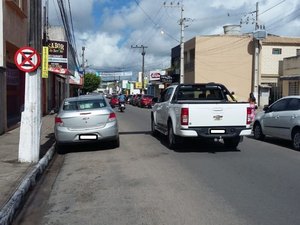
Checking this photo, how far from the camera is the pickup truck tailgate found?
12048 mm

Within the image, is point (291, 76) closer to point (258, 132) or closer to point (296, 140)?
point (258, 132)

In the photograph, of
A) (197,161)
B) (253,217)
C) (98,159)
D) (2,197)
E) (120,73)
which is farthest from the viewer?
(120,73)

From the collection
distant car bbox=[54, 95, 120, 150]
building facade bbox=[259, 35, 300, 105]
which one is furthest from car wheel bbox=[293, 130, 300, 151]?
building facade bbox=[259, 35, 300, 105]

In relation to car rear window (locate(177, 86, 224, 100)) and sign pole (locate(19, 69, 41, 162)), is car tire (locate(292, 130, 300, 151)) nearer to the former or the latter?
car rear window (locate(177, 86, 224, 100))

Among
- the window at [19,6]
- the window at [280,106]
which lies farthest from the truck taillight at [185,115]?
the window at [19,6]

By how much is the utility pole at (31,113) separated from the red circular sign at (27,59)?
16cm

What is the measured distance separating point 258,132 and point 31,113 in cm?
873

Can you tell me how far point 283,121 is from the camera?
1395 cm

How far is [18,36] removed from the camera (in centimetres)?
1905

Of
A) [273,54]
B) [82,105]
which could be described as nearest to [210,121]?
[82,105]

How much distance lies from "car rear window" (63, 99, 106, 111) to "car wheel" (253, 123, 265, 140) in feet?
19.1

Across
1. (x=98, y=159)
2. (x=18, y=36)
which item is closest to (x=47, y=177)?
(x=98, y=159)

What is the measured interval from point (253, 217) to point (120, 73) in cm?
12838

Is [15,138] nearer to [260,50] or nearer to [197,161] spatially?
[197,161]
